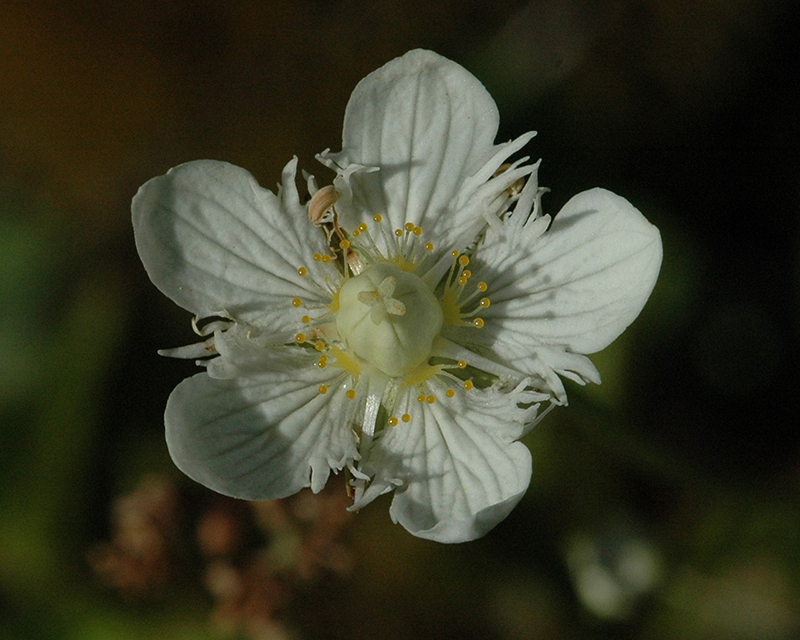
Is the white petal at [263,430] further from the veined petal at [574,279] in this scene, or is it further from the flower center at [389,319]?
the veined petal at [574,279]

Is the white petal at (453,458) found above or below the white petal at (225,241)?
below

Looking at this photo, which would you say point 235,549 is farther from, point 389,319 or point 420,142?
point 420,142

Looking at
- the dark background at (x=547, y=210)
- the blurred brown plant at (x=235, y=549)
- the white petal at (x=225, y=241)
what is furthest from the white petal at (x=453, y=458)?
the dark background at (x=547, y=210)

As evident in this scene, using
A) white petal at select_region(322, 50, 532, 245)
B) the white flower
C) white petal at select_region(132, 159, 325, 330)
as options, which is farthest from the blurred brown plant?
white petal at select_region(322, 50, 532, 245)

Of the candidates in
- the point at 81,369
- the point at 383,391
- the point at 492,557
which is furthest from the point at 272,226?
the point at 492,557

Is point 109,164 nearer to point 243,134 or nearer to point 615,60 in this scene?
point 243,134

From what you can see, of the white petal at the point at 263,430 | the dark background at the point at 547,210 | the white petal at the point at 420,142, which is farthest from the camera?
the dark background at the point at 547,210

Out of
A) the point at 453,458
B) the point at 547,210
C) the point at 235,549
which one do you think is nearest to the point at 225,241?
Result: the point at 453,458
